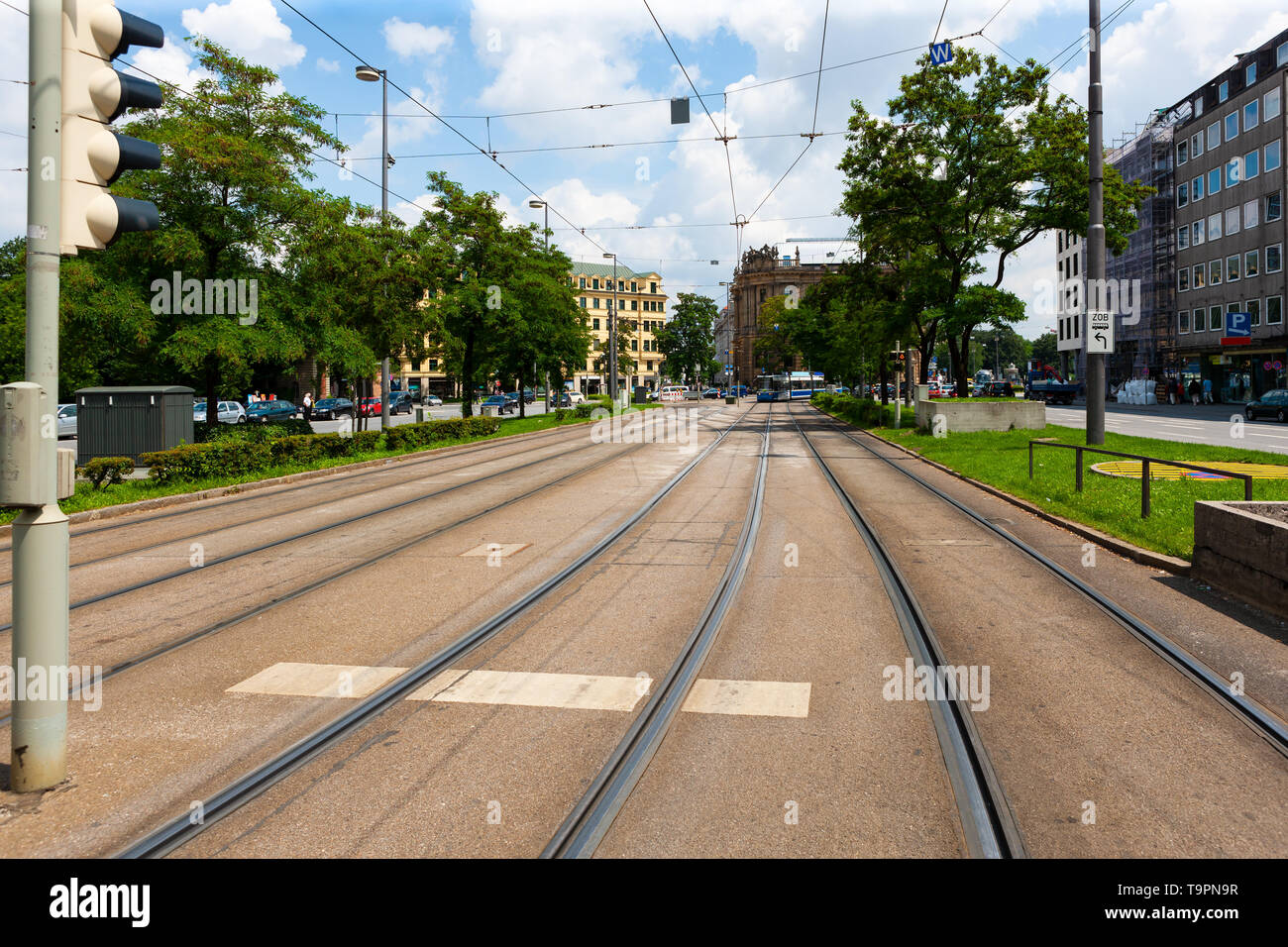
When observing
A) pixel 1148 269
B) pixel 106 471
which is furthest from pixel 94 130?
pixel 1148 269

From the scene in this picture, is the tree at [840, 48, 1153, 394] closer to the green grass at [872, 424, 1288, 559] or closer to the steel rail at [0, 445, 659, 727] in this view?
the green grass at [872, 424, 1288, 559]

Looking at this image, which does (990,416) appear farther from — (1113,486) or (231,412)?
(231,412)

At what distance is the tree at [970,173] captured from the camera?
32531mm

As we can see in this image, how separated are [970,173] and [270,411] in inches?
1395

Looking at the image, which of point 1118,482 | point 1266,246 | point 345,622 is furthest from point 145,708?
point 1266,246

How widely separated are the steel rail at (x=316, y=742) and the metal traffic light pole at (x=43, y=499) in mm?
907

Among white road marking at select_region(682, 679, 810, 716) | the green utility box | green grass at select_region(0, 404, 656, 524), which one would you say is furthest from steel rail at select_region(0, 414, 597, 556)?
white road marking at select_region(682, 679, 810, 716)

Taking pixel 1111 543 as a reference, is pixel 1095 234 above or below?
above

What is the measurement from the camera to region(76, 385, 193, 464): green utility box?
20.5 m

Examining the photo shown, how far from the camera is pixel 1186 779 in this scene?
14.2 ft

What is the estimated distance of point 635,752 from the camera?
4.76 metres

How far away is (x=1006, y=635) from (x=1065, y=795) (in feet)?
9.49

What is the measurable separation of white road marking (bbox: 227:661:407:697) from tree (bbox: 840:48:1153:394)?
30.6m
